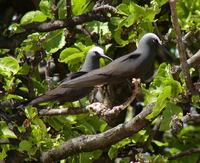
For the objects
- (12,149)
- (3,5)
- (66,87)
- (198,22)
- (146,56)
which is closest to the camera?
(146,56)

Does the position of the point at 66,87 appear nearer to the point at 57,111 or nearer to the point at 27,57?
the point at 57,111

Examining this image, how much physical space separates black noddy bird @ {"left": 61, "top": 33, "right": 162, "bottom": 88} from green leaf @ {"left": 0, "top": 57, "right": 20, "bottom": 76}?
55 centimetres

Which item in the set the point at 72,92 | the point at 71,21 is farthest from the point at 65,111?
the point at 71,21

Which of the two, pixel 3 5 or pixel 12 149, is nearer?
pixel 12 149

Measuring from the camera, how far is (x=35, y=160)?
2736mm

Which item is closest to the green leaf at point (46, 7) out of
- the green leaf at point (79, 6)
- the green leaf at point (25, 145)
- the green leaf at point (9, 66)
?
the green leaf at point (79, 6)

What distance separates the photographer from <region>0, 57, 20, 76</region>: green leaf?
266cm

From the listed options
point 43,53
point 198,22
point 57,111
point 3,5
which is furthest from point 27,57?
point 3,5

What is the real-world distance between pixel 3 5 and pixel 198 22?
5.97ft

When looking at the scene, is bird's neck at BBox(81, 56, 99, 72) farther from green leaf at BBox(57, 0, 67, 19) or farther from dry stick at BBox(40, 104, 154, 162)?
green leaf at BBox(57, 0, 67, 19)

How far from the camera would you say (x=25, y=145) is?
2625 mm

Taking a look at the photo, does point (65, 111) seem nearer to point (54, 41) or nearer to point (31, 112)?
point (31, 112)

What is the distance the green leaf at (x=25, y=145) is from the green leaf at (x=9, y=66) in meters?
0.30

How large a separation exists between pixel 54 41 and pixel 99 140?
583 mm
